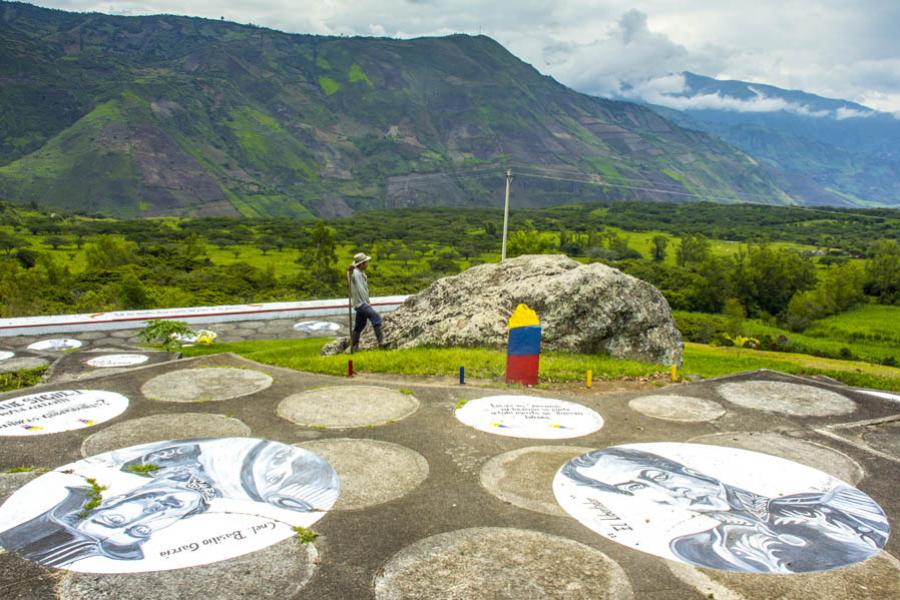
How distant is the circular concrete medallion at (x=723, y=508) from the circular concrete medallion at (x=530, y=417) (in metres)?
1.05

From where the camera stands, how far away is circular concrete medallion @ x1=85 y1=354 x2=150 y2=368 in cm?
1712

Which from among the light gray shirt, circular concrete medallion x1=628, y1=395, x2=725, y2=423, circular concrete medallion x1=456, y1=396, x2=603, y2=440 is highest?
the light gray shirt

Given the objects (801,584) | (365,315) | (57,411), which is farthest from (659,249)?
(801,584)

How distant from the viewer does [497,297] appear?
18266mm

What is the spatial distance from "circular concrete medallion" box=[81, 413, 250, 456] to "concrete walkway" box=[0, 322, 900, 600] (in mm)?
35

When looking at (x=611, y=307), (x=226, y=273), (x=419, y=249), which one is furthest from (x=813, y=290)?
(x=611, y=307)

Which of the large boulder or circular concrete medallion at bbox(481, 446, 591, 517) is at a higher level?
the large boulder

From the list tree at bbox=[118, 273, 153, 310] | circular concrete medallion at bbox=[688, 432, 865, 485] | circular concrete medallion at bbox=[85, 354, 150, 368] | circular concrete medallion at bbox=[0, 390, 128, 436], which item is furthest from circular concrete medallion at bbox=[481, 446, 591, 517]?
tree at bbox=[118, 273, 153, 310]

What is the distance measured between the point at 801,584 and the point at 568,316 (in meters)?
11.2

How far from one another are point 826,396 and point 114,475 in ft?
41.8

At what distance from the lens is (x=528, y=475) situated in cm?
845

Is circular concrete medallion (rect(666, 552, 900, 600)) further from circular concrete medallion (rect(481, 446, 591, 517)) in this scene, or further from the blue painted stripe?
the blue painted stripe

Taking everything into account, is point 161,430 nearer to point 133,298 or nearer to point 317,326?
point 317,326

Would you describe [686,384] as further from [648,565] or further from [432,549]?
[432,549]
